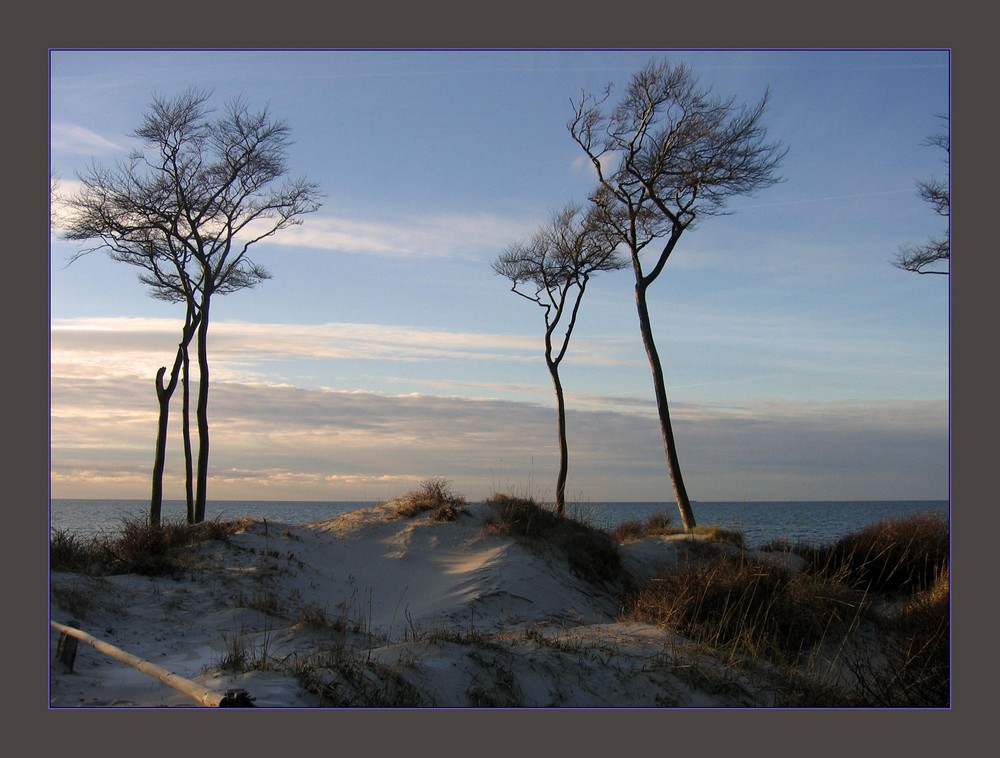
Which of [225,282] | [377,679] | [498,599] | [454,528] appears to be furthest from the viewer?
[225,282]

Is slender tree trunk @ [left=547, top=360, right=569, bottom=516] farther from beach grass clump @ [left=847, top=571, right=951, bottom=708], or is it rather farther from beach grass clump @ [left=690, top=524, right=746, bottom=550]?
beach grass clump @ [left=847, top=571, right=951, bottom=708]

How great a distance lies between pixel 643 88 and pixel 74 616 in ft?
55.3

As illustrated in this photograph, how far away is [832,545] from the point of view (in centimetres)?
1516

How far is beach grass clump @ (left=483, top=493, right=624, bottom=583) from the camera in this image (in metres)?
14.1

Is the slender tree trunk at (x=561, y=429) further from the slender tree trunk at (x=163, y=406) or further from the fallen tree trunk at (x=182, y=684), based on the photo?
the fallen tree trunk at (x=182, y=684)

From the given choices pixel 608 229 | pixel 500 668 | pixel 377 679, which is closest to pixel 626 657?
pixel 500 668

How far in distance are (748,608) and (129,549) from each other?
9257 millimetres

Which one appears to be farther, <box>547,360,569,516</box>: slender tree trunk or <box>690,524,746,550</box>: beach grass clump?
<box>547,360,569,516</box>: slender tree trunk

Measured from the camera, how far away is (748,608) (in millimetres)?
8984

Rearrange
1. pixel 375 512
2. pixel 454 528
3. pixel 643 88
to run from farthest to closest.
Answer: pixel 643 88 < pixel 375 512 < pixel 454 528

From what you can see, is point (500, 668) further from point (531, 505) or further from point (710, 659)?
point (531, 505)

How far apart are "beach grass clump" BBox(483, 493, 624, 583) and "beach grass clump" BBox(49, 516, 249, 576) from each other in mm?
4961

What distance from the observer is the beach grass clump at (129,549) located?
12.0m

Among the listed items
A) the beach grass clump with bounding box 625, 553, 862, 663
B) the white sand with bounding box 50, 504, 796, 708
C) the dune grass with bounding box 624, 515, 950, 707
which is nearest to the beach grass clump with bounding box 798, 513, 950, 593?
the dune grass with bounding box 624, 515, 950, 707
